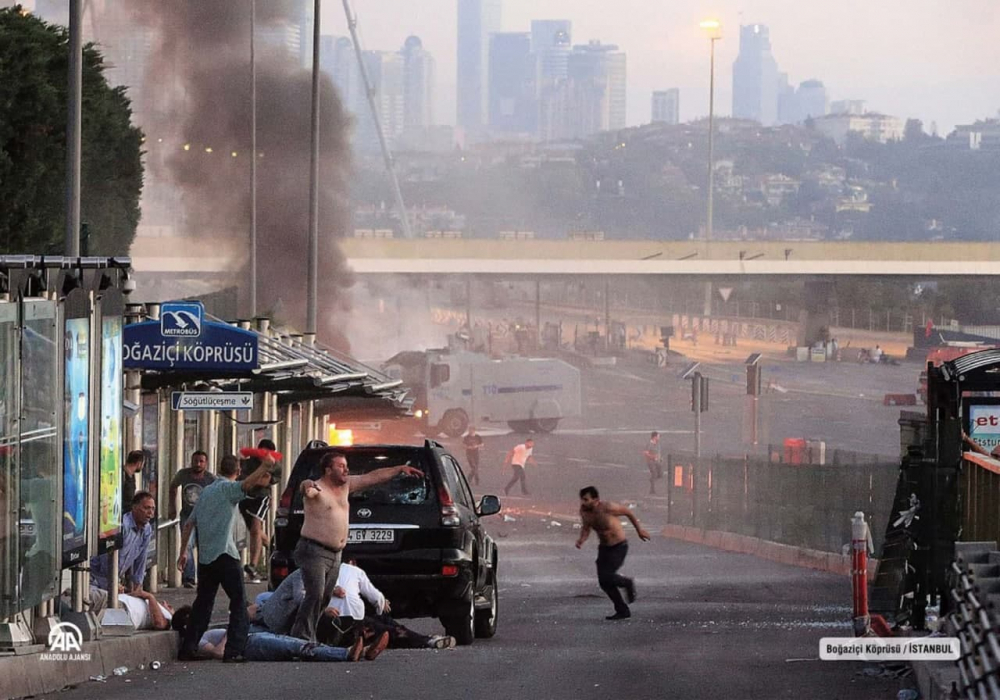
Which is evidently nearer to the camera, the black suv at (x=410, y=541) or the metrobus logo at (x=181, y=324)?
the black suv at (x=410, y=541)

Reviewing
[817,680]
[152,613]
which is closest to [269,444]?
[152,613]

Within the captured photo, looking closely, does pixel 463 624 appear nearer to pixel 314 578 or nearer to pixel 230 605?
pixel 314 578

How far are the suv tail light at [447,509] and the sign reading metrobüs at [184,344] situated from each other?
2.77 m

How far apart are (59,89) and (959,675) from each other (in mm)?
21866

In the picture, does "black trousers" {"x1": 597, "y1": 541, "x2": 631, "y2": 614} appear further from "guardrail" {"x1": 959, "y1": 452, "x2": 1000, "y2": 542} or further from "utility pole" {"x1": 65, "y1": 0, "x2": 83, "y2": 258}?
"utility pole" {"x1": 65, "y1": 0, "x2": 83, "y2": 258}

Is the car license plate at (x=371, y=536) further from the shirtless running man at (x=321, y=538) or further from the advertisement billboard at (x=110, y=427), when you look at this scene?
the advertisement billboard at (x=110, y=427)

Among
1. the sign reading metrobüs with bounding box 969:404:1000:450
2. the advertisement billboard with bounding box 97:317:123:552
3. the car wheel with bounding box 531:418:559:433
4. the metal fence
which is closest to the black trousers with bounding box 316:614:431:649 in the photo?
the advertisement billboard with bounding box 97:317:123:552

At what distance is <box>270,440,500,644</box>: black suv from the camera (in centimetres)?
1384

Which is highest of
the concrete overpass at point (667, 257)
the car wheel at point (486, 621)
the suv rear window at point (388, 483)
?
the concrete overpass at point (667, 257)

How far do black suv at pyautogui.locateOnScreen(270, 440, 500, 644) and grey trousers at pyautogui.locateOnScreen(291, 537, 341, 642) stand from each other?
1.25 m

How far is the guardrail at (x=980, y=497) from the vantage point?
11055 mm

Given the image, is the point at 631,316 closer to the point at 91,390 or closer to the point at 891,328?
the point at 891,328

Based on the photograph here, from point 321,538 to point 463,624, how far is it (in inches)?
79.9

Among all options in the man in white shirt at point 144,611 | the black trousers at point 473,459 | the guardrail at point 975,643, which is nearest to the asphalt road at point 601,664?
the man in white shirt at point 144,611
